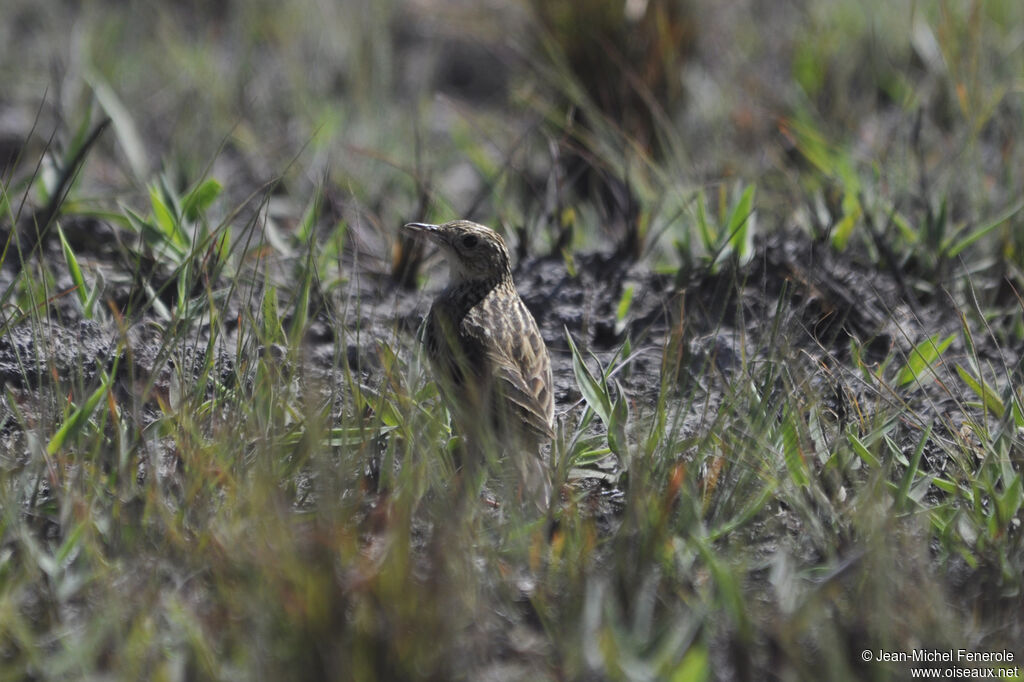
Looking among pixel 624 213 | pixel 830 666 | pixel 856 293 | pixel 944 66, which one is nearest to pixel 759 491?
pixel 830 666

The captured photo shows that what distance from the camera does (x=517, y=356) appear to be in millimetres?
3678

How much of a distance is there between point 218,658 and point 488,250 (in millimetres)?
1878

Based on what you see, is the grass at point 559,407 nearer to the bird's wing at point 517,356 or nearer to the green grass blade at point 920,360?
the green grass blade at point 920,360

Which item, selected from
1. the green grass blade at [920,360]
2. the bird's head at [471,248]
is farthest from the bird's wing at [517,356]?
the green grass blade at [920,360]

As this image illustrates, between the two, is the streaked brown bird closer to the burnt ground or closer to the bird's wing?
the bird's wing

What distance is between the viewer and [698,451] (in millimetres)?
3205

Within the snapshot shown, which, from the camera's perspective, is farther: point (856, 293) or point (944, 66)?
point (944, 66)

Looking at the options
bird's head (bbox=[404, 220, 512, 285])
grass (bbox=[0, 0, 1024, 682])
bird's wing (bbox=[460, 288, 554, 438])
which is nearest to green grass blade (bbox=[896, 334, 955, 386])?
grass (bbox=[0, 0, 1024, 682])

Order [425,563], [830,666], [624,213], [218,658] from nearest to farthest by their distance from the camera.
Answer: [830,666], [218,658], [425,563], [624,213]

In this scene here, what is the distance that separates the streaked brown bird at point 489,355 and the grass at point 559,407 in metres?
0.12

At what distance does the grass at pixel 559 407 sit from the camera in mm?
2568

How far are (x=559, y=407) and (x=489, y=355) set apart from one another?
1.49 feet

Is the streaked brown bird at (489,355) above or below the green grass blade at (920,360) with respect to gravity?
above

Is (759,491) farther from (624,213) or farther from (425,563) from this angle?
(624,213)
